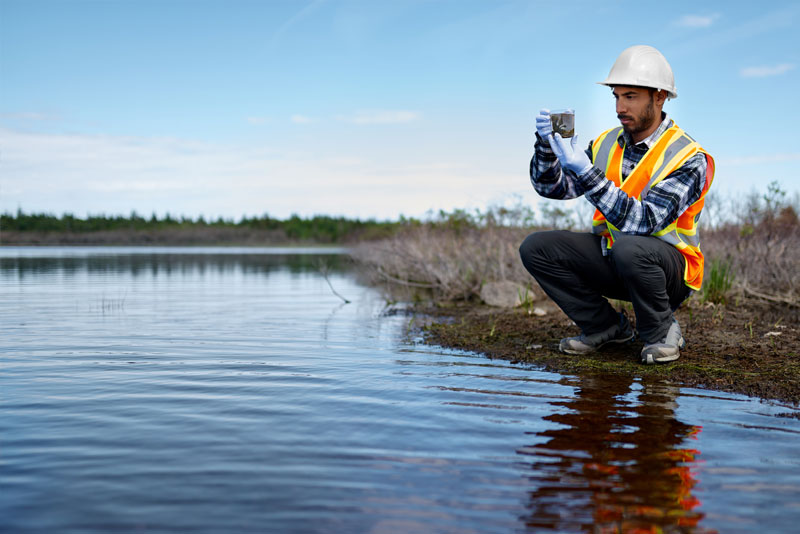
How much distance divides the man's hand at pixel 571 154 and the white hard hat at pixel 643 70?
498 millimetres

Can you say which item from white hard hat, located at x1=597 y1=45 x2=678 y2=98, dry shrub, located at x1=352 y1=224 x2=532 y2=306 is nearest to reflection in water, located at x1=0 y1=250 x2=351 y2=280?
dry shrub, located at x1=352 y1=224 x2=532 y2=306

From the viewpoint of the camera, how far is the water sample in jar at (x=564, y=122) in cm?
446

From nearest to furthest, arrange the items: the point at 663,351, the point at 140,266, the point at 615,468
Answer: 1. the point at 615,468
2. the point at 663,351
3. the point at 140,266

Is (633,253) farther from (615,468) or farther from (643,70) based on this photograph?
(615,468)

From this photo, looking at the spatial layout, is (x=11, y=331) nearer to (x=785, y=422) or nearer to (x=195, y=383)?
(x=195, y=383)

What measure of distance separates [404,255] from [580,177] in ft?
25.6

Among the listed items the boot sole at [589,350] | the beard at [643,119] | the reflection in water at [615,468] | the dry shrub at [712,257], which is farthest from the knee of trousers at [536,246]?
the dry shrub at [712,257]

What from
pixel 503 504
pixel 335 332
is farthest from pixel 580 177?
pixel 335 332

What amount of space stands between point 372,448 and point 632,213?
2566mm

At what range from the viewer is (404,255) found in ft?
39.5

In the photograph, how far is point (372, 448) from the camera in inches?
113

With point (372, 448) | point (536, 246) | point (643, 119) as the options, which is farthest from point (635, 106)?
point (372, 448)

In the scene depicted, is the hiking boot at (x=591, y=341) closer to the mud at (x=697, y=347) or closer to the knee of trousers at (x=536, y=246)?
the mud at (x=697, y=347)

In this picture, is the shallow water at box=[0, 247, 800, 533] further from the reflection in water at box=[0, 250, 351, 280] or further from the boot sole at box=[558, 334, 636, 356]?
the reflection in water at box=[0, 250, 351, 280]
